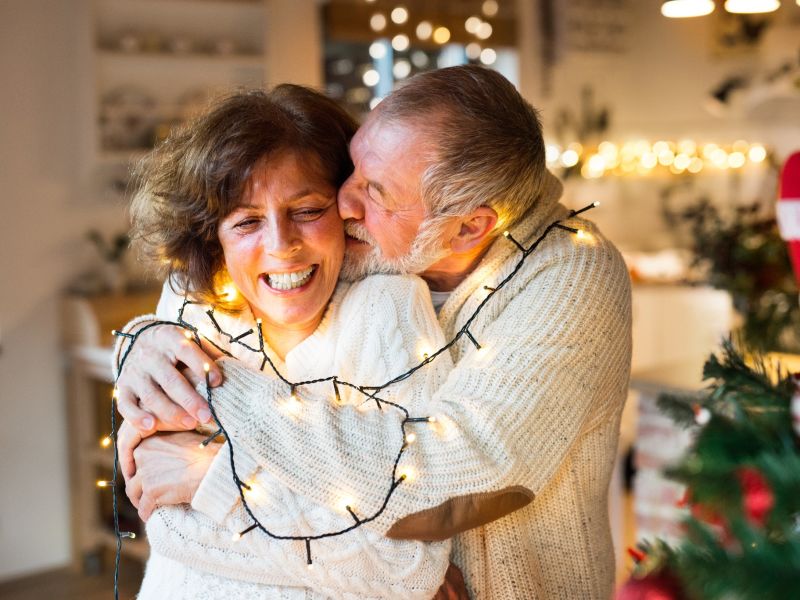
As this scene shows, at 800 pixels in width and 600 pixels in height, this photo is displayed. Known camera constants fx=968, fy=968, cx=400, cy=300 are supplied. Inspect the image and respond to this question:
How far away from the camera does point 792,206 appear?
1055mm

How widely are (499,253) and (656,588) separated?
2.32ft

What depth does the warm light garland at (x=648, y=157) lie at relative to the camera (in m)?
6.12

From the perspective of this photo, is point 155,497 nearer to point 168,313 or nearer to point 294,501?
point 294,501

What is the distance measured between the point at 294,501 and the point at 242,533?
89mm

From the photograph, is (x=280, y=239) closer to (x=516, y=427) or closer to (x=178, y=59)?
(x=516, y=427)

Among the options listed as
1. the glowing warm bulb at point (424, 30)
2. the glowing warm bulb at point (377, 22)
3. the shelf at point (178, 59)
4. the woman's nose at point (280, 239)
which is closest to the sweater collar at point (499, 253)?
the woman's nose at point (280, 239)

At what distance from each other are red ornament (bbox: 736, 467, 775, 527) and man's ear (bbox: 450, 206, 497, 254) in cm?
70

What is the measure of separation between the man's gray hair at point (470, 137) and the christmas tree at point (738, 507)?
22.0 inches

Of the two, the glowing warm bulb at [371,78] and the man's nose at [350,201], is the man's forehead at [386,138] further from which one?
the glowing warm bulb at [371,78]

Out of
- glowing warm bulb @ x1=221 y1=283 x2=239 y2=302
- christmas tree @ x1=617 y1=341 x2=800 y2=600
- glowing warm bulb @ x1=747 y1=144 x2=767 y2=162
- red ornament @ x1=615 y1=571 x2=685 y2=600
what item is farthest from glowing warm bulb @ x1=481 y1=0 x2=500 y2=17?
red ornament @ x1=615 y1=571 x2=685 y2=600

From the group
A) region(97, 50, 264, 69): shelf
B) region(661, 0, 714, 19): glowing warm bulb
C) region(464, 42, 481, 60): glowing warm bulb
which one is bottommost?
region(97, 50, 264, 69): shelf

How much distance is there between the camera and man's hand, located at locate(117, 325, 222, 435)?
1.33 meters

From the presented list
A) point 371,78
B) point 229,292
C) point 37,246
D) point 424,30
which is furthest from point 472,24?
point 229,292

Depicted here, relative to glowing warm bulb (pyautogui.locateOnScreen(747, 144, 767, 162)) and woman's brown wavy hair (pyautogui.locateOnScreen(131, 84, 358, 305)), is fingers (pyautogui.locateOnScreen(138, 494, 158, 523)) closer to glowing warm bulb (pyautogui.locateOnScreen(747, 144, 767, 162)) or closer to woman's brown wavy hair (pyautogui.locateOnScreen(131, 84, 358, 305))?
woman's brown wavy hair (pyautogui.locateOnScreen(131, 84, 358, 305))
